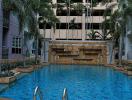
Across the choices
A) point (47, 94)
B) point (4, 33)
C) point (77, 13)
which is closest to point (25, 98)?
point (47, 94)

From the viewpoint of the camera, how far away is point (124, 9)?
117 feet

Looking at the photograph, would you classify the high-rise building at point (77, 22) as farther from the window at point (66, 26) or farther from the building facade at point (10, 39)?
the building facade at point (10, 39)

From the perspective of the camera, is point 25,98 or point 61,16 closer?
point 25,98

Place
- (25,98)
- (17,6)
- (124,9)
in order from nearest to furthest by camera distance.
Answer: (25,98)
(17,6)
(124,9)

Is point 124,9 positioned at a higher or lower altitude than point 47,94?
higher

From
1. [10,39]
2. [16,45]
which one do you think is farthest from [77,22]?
[10,39]

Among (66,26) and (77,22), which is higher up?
(77,22)

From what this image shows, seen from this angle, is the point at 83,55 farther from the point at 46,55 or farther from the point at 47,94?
the point at 47,94

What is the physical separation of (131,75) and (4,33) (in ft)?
46.7

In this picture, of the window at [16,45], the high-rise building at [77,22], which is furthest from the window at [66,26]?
the window at [16,45]

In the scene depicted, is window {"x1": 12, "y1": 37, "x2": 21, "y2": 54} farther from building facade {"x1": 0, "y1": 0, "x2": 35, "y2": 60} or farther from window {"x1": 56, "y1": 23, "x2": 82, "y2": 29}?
window {"x1": 56, "y1": 23, "x2": 82, "y2": 29}

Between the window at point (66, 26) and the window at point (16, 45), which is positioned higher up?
the window at point (66, 26)

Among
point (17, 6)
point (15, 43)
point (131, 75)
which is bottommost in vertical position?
point (131, 75)

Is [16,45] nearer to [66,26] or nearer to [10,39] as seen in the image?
[10,39]
